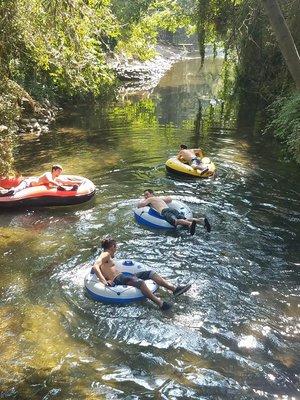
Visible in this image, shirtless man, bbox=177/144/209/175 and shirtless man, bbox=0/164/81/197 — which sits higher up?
shirtless man, bbox=177/144/209/175

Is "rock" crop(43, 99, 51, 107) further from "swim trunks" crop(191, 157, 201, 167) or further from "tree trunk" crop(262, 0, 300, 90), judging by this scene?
"tree trunk" crop(262, 0, 300, 90)

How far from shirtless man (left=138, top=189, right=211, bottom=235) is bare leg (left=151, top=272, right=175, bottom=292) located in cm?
178

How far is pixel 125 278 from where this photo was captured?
20.7ft

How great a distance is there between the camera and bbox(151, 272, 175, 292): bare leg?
624 centimetres

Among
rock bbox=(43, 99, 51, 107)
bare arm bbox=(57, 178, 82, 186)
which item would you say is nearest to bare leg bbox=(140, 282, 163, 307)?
bare arm bbox=(57, 178, 82, 186)

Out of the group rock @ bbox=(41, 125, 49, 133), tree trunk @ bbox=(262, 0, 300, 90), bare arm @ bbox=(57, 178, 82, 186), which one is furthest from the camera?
rock @ bbox=(41, 125, 49, 133)

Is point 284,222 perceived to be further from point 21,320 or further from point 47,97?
point 47,97

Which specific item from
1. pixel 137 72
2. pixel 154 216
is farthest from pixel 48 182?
pixel 137 72

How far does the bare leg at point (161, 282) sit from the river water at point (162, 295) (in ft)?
0.59

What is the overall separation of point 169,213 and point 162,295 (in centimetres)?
224

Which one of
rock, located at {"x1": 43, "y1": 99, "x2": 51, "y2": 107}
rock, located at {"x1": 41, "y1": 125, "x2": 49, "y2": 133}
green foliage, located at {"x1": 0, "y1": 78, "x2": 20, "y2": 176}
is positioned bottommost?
rock, located at {"x1": 41, "y1": 125, "x2": 49, "y2": 133}

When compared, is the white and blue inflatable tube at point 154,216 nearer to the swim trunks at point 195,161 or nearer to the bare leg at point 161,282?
the bare leg at point 161,282

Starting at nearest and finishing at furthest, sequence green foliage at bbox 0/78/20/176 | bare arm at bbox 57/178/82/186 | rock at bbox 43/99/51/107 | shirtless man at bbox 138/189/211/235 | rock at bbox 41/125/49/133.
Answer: shirtless man at bbox 138/189/211/235 → green foliage at bbox 0/78/20/176 → bare arm at bbox 57/178/82/186 → rock at bbox 41/125/49/133 → rock at bbox 43/99/51/107

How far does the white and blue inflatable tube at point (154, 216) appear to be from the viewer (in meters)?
8.34
